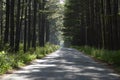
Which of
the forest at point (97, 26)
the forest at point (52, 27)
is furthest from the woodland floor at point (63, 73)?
the forest at point (97, 26)

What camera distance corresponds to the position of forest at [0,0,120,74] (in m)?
25.6

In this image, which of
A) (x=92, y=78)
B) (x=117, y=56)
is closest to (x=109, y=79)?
(x=92, y=78)

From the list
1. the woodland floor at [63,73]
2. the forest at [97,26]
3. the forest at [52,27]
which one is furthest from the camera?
the forest at [97,26]

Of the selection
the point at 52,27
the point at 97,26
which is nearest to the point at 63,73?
the point at 97,26

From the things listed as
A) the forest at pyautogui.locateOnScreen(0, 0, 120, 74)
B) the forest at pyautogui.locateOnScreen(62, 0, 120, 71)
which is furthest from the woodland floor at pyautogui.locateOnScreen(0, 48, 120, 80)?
the forest at pyautogui.locateOnScreen(62, 0, 120, 71)

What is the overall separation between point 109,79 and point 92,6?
37145 mm

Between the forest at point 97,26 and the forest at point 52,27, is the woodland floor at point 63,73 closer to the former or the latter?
the forest at point 52,27

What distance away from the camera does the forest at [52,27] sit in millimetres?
25552

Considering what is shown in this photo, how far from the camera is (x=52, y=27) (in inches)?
4311

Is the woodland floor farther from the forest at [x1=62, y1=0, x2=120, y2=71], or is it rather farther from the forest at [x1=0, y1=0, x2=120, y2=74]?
the forest at [x1=62, y1=0, x2=120, y2=71]

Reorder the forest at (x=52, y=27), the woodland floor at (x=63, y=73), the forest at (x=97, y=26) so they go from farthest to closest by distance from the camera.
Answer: the forest at (x=97, y=26) → the forest at (x=52, y=27) → the woodland floor at (x=63, y=73)

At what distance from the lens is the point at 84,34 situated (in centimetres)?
7338

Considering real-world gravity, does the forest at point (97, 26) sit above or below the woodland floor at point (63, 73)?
above

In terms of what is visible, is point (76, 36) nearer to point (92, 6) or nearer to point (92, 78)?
point (92, 6)
